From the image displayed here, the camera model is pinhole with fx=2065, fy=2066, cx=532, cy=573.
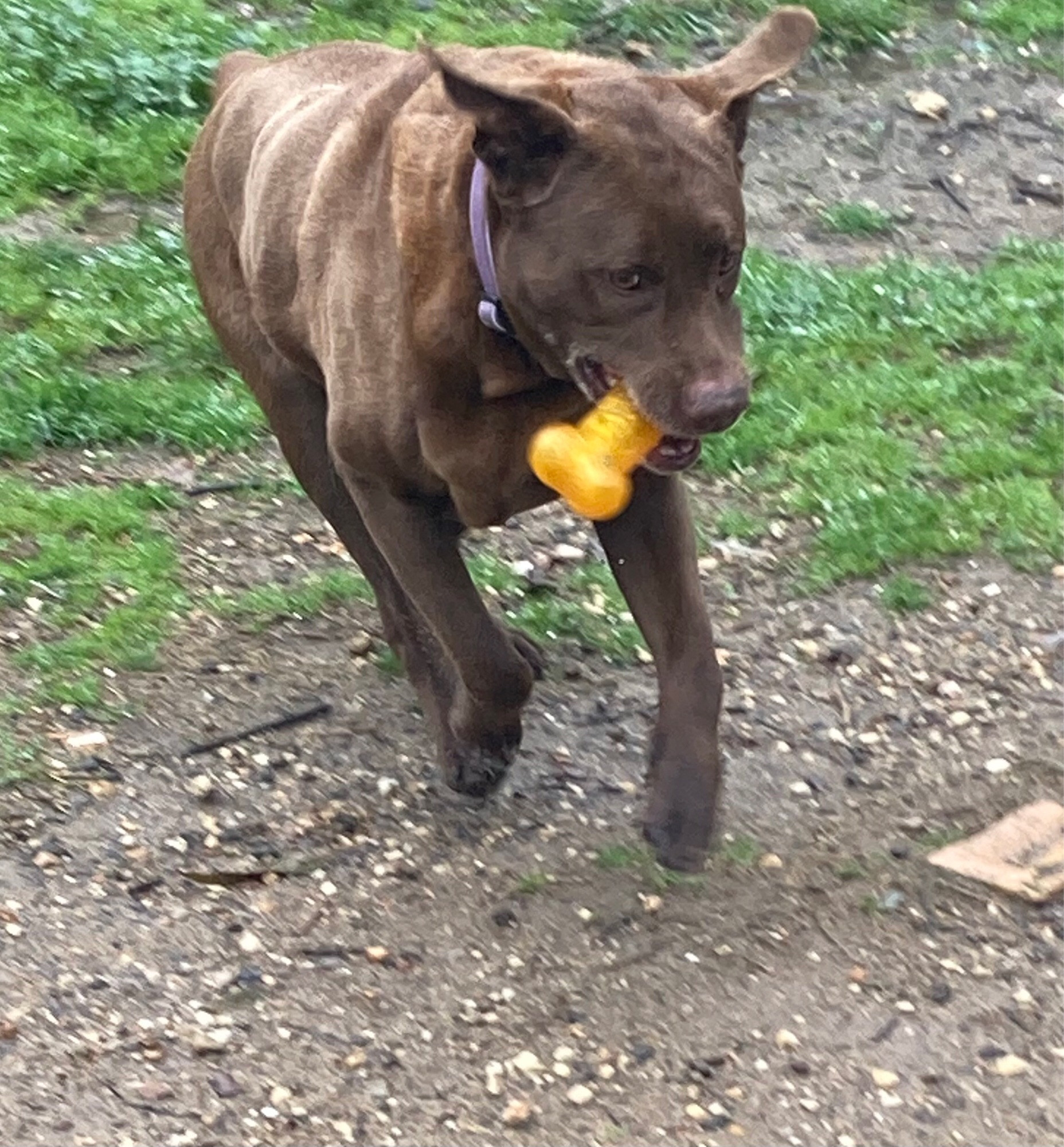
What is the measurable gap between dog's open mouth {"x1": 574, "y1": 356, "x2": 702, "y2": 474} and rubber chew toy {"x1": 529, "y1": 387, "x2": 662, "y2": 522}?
0.6 inches

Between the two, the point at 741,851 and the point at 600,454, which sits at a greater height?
the point at 600,454

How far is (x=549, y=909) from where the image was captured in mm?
4426

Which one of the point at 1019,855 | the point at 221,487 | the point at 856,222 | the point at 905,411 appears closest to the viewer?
the point at 1019,855

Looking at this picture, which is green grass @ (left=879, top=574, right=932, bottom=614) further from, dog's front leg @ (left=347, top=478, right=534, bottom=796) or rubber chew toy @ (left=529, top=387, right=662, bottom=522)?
rubber chew toy @ (left=529, top=387, right=662, bottom=522)

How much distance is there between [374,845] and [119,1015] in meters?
0.77

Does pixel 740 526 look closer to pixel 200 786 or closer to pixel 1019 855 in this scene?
pixel 1019 855

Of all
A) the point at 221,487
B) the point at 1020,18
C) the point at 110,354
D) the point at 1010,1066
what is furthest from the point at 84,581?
the point at 1020,18

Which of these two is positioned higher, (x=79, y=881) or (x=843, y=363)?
(x=79, y=881)

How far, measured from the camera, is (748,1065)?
394 cm

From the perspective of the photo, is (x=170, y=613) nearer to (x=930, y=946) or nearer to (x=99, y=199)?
(x=930, y=946)

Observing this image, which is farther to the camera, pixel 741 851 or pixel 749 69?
pixel 741 851

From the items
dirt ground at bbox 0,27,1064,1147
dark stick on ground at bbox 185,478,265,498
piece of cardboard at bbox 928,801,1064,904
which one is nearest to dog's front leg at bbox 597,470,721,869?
dirt ground at bbox 0,27,1064,1147

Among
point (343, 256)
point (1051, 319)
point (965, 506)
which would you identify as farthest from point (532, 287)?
point (1051, 319)

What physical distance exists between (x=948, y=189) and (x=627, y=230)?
14.9ft
